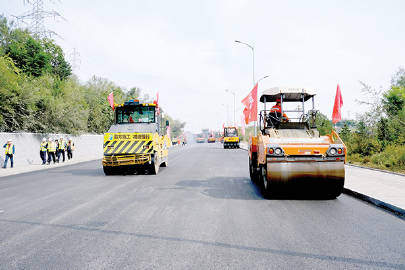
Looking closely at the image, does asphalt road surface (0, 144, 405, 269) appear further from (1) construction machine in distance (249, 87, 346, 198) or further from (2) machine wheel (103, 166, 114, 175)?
(2) machine wheel (103, 166, 114, 175)

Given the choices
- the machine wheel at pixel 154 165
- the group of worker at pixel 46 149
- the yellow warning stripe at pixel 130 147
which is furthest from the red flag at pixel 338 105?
the group of worker at pixel 46 149

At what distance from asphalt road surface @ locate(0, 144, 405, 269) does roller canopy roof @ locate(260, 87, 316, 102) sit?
2.83 m

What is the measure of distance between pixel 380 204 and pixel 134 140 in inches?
358

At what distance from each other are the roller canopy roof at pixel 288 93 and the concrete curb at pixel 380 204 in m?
2.76

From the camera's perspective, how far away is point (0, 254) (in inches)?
171

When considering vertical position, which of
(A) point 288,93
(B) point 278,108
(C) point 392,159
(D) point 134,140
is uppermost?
(A) point 288,93

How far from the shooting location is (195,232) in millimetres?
5277

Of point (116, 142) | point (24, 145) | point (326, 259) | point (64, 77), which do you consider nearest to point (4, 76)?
point (24, 145)

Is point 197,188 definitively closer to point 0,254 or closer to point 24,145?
point 0,254

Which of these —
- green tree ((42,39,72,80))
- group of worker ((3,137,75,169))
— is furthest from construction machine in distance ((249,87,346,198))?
green tree ((42,39,72,80))

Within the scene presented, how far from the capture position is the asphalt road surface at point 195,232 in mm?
4043

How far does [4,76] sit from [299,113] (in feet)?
56.7

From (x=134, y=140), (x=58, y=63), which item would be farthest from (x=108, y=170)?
(x=58, y=63)

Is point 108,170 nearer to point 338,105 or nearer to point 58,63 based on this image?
point 338,105
